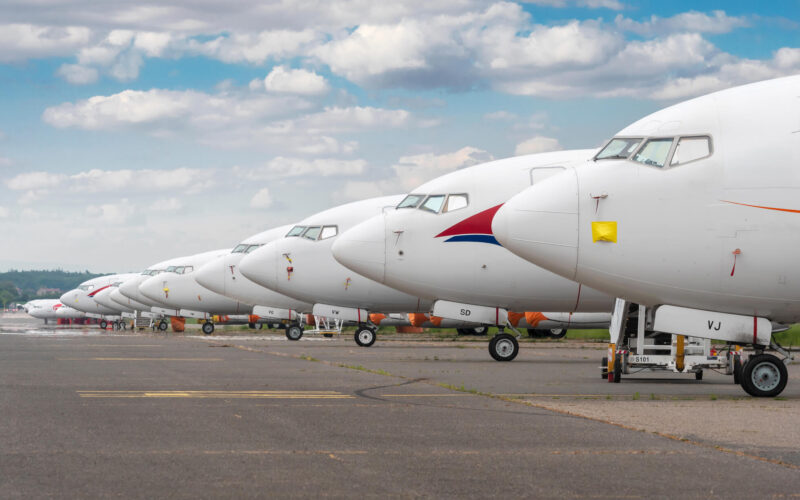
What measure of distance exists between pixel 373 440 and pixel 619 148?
866cm

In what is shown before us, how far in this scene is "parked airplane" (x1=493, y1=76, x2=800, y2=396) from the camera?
16.4 m

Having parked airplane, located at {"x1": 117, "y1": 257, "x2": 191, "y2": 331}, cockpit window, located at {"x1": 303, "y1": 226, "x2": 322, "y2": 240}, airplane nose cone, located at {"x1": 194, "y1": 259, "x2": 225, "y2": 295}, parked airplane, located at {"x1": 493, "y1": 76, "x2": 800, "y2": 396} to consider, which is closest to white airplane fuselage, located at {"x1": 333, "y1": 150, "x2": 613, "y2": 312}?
parked airplane, located at {"x1": 493, "y1": 76, "x2": 800, "y2": 396}

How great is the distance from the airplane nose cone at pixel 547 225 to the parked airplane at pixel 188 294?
4440cm

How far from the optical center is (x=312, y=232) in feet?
131

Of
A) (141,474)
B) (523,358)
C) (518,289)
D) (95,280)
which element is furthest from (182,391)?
(95,280)

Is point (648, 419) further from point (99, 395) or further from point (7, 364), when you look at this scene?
point (7, 364)

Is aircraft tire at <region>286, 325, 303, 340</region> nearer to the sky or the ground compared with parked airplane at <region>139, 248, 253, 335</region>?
nearer to the ground

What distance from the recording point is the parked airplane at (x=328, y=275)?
121 feet

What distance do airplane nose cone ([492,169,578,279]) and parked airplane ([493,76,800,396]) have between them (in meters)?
0.02

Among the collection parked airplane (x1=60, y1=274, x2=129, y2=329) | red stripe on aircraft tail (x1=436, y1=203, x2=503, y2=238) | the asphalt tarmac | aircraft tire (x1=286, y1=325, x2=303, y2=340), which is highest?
red stripe on aircraft tail (x1=436, y1=203, x2=503, y2=238)

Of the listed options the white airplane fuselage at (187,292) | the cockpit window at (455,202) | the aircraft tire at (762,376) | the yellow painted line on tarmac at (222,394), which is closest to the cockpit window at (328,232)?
the cockpit window at (455,202)

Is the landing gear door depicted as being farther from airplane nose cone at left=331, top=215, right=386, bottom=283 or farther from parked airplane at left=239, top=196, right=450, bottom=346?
parked airplane at left=239, top=196, right=450, bottom=346

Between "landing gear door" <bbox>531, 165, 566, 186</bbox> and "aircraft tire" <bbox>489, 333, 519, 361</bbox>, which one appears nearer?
"landing gear door" <bbox>531, 165, 566, 186</bbox>

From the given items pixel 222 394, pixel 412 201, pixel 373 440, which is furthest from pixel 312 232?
pixel 373 440
